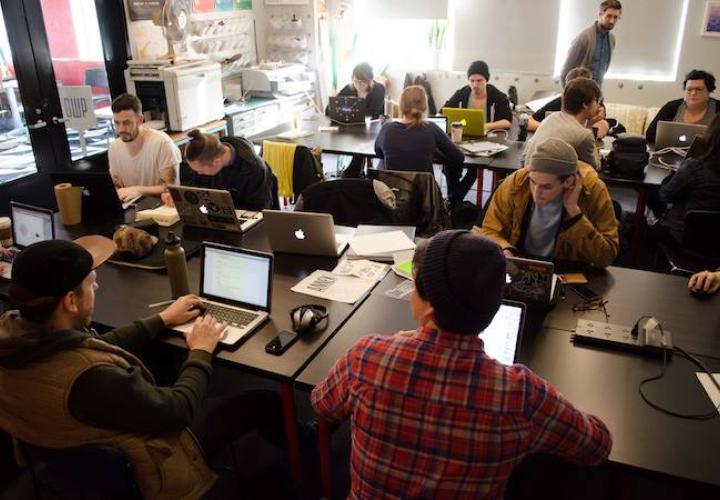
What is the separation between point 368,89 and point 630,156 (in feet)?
8.52

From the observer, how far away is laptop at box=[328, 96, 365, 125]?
5105 mm

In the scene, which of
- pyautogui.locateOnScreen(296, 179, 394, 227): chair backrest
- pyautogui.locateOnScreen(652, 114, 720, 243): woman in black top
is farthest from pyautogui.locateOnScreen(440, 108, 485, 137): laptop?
pyautogui.locateOnScreen(296, 179, 394, 227): chair backrest

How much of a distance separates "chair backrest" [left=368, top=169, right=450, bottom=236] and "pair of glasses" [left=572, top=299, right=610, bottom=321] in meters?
1.41

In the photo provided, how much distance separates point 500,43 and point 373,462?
6.15 meters

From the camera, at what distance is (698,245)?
2992 millimetres

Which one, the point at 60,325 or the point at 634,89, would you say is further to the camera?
the point at 634,89

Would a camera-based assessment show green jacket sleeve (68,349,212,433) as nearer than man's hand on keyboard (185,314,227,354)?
Yes

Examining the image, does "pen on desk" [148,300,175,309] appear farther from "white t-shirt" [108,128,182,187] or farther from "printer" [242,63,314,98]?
"printer" [242,63,314,98]

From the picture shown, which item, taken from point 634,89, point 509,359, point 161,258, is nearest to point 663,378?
point 509,359

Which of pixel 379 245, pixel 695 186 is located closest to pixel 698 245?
pixel 695 186

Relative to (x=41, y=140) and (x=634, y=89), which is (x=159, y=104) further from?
(x=634, y=89)

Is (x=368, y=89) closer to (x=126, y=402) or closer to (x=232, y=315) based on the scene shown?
(x=232, y=315)

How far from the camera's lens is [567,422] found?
3.87ft

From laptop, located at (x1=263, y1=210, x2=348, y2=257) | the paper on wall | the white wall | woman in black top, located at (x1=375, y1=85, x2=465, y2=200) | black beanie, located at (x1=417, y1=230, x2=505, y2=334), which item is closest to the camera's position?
black beanie, located at (x1=417, y1=230, x2=505, y2=334)
